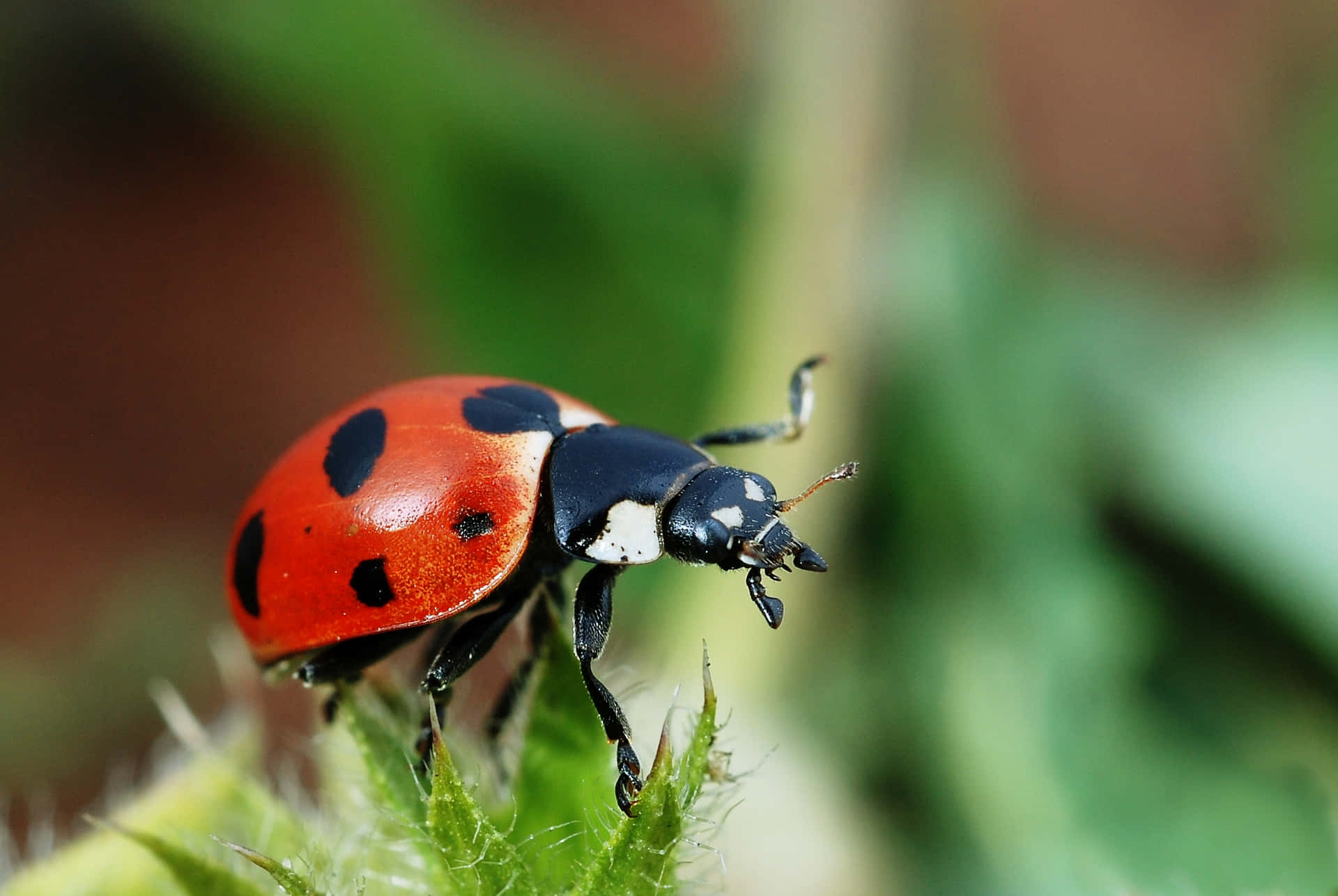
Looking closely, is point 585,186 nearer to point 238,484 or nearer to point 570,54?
point 570,54

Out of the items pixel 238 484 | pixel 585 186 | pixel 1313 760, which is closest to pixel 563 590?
pixel 1313 760

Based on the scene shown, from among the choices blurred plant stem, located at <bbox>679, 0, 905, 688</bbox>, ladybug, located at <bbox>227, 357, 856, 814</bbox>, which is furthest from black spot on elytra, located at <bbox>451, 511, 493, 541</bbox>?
blurred plant stem, located at <bbox>679, 0, 905, 688</bbox>

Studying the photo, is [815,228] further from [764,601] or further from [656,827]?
[656,827]

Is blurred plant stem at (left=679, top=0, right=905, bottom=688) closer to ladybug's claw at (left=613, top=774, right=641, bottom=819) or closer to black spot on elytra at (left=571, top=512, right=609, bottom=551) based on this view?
black spot on elytra at (left=571, top=512, right=609, bottom=551)

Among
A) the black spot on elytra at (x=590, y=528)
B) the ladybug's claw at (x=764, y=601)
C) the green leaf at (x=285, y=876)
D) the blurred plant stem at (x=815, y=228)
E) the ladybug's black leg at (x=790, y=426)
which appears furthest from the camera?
the blurred plant stem at (x=815, y=228)

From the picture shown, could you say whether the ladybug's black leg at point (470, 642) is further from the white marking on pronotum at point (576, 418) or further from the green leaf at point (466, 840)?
the green leaf at point (466, 840)

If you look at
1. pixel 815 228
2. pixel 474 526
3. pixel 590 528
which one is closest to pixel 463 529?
pixel 474 526

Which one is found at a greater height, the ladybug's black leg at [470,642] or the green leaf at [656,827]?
the green leaf at [656,827]

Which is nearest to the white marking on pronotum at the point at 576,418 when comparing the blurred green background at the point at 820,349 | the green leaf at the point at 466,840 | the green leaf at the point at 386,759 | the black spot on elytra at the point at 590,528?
the black spot on elytra at the point at 590,528
